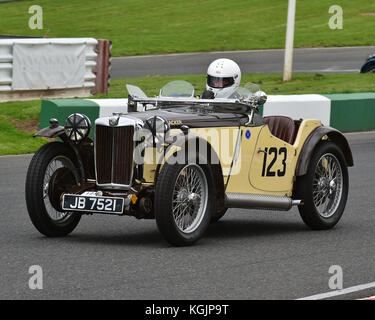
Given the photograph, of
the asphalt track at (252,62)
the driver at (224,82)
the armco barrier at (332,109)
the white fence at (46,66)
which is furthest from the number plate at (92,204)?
the asphalt track at (252,62)

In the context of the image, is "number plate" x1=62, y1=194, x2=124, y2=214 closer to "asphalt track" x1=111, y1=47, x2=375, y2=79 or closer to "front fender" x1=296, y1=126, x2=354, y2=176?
"front fender" x1=296, y1=126, x2=354, y2=176

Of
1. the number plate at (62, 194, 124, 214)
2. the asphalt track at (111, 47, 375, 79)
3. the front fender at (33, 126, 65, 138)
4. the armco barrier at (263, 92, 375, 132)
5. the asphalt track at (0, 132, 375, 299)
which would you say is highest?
the asphalt track at (111, 47, 375, 79)

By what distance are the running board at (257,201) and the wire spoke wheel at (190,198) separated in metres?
0.40

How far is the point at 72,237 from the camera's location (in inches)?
373

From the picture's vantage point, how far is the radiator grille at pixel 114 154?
9062 mm

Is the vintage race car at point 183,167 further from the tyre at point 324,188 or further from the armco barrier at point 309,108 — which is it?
the armco barrier at point 309,108

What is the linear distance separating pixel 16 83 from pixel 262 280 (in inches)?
484

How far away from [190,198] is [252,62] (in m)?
24.2

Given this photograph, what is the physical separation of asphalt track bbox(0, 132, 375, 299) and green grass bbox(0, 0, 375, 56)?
26179mm

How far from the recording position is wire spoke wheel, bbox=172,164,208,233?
29.3ft

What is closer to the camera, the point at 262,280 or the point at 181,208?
the point at 262,280

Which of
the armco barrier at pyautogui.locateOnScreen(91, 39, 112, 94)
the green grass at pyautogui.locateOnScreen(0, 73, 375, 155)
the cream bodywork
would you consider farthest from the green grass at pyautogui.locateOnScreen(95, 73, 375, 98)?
the cream bodywork
